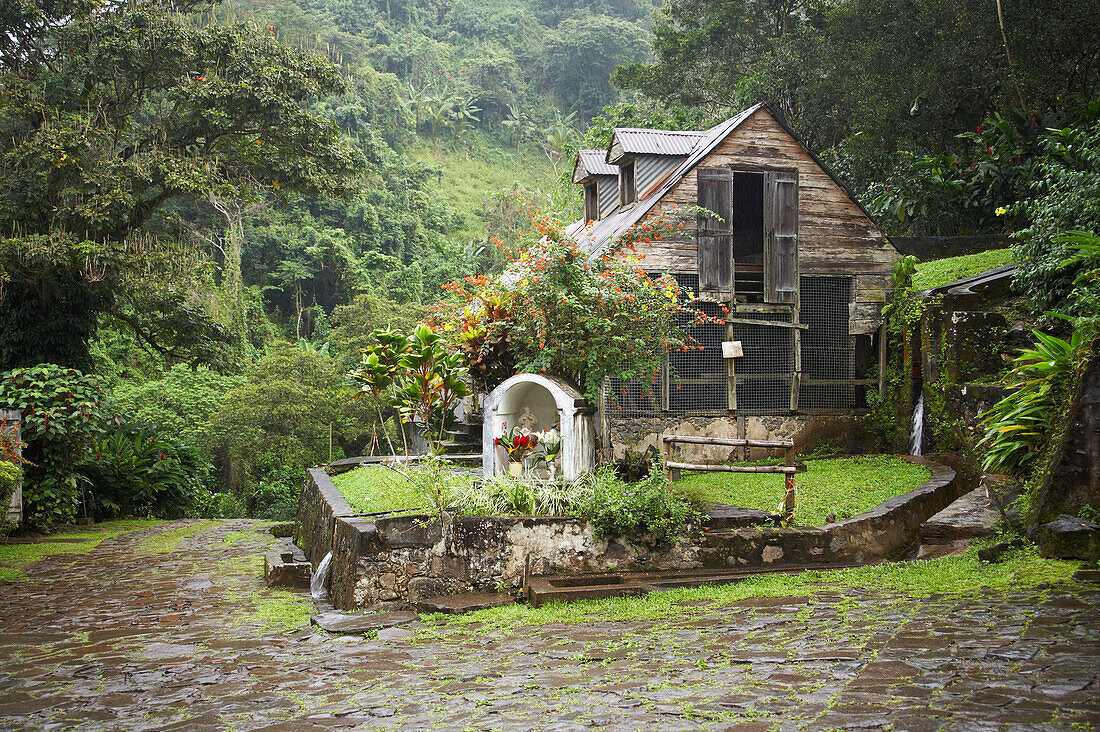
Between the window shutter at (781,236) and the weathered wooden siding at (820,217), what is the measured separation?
17 cm

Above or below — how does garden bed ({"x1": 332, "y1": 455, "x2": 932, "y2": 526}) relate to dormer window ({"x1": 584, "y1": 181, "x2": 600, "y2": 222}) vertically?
below

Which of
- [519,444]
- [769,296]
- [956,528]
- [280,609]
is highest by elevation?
[769,296]

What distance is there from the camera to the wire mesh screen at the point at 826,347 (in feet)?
51.9

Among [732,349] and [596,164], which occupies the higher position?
[596,164]

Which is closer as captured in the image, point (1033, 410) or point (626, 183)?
point (1033, 410)

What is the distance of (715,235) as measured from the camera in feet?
→ 49.9

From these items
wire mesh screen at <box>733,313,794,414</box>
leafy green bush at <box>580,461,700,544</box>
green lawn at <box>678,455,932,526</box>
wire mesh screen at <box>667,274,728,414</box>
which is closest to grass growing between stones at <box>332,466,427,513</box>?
leafy green bush at <box>580,461,700,544</box>

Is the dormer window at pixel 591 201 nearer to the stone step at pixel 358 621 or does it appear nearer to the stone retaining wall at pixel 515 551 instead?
the stone retaining wall at pixel 515 551

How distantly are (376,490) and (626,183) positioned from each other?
Result: 30.2 feet

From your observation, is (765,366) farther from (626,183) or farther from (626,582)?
(626,582)

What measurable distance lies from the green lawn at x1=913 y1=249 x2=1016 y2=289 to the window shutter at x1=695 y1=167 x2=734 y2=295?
11.9 ft

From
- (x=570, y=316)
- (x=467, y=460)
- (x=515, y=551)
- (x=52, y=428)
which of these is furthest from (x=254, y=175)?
(x=515, y=551)

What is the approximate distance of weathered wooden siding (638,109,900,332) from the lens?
15.5 m

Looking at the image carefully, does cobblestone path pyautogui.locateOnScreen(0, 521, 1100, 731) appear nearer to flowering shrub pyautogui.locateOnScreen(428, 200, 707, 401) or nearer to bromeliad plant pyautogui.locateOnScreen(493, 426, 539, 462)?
bromeliad plant pyautogui.locateOnScreen(493, 426, 539, 462)
